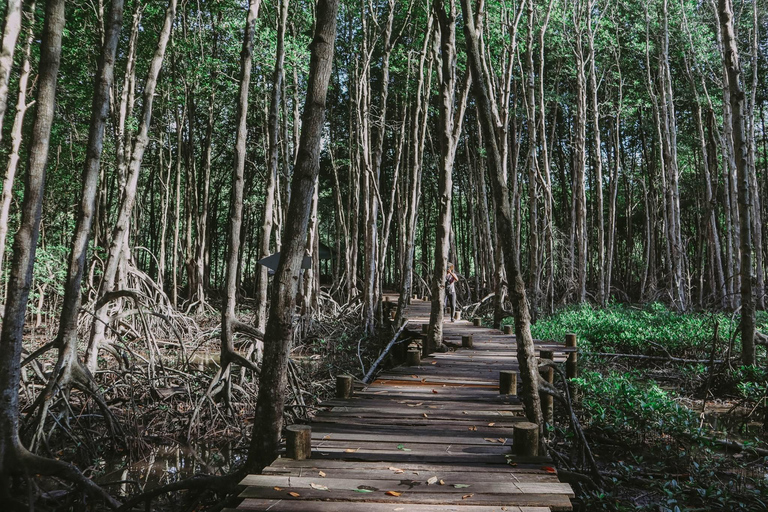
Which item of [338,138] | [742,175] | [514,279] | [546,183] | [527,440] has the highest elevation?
[338,138]

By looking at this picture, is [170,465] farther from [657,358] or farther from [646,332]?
[646,332]

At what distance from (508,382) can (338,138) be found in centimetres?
1914

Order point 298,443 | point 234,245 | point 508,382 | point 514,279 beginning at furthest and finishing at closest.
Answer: point 234,245, point 508,382, point 514,279, point 298,443

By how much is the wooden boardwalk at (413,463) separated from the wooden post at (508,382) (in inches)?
3.5

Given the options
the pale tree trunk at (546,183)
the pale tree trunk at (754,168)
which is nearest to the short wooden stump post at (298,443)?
the pale tree trunk at (546,183)

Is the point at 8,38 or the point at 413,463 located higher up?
the point at 8,38

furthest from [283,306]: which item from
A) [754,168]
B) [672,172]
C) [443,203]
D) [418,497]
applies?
[754,168]

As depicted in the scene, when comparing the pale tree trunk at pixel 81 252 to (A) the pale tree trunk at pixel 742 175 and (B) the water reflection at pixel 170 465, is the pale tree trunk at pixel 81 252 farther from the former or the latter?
(A) the pale tree trunk at pixel 742 175

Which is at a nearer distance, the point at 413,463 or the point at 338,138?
the point at 413,463

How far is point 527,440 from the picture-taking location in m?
3.87

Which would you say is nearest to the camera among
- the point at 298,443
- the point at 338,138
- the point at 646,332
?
the point at 298,443

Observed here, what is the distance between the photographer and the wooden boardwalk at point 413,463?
124 inches

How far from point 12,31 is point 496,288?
1119cm

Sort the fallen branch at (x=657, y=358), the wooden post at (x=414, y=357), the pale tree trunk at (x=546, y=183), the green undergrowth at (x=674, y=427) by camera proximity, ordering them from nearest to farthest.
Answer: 1. the green undergrowth at (x=674, y=427)
2. the wooden post at (x=414, y=357)
3. the fallen branch at (x=657, y=358)
4. the pale tree trunk at (x=546, y=183)
